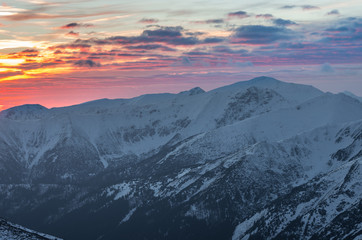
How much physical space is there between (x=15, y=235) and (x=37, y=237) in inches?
263

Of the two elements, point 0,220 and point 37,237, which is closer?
point 37,237

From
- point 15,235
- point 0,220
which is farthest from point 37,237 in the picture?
point 0,220

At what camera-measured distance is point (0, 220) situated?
15050 cm

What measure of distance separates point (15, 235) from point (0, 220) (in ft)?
56.6

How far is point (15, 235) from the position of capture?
136 meters

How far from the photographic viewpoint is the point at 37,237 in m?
140

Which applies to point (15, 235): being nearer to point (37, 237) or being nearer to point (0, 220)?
point (37, 237)

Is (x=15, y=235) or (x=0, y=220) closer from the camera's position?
(x=15, y=235)

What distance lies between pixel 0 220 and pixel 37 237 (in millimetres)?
18020
